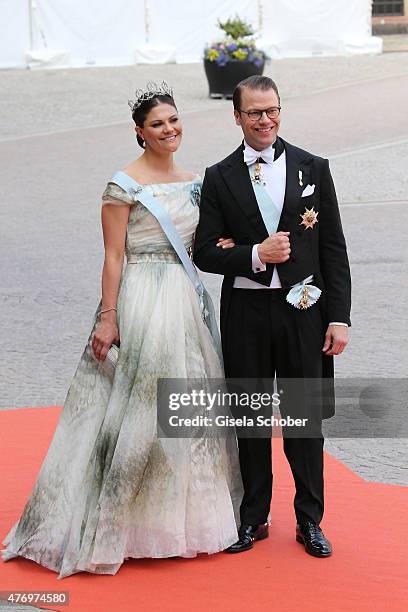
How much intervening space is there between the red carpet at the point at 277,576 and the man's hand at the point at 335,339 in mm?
801

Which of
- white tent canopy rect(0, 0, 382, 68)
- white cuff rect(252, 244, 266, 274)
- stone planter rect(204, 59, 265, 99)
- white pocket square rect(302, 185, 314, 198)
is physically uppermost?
white tent canopy rect(0, 0, 382, 68)

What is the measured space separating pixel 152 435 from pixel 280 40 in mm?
24376

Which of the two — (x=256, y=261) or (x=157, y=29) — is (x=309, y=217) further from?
(x=157, y=29)

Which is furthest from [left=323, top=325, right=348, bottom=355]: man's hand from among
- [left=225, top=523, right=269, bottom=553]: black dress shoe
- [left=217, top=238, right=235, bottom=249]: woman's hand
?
[left=225, top=523, right=269, bottom=553]: black dress shoe

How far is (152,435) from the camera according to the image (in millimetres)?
4617

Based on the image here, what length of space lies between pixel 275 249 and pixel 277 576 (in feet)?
3.94

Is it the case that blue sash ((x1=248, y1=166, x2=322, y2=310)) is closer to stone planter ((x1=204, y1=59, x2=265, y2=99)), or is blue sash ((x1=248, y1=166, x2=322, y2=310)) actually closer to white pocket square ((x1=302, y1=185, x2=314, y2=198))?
white pocket square ((x1=302, y1=185, x2=314, y2=198))

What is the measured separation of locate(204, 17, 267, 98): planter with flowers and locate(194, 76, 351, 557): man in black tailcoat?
54.9 ft

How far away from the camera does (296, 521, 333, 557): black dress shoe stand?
4695 mm

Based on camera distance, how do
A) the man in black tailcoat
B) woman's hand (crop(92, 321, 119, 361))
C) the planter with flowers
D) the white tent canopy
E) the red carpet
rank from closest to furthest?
the red carpet < the man in black tailcoat < woman's hand (crop(92, 321, 119, 361)) < the planter with flowers < the white tent canopy

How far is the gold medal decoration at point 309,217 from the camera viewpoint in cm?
455

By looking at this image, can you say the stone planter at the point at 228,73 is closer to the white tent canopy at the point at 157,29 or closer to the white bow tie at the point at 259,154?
the white tent canopy at the point at 157,29

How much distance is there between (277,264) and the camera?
14.9 ft

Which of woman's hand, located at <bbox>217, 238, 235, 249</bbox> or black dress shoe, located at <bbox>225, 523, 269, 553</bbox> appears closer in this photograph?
woman's hand, located at <bbox>217, 238, 235, 249</bbox>
